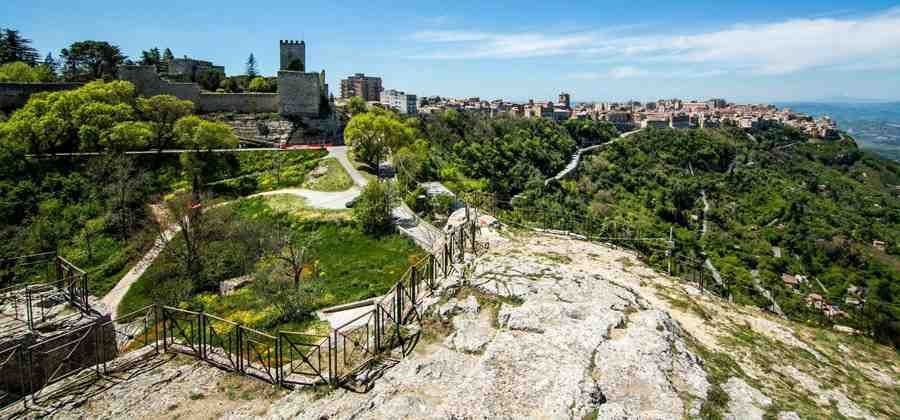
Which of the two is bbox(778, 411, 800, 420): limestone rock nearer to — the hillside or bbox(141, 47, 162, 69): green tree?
the hillside

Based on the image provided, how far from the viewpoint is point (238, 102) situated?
4472 centimetres

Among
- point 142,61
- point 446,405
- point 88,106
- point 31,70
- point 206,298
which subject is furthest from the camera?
point 142,61

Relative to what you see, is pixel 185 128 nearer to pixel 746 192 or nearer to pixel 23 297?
pixel 23 297

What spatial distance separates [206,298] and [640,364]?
1716 centimetres

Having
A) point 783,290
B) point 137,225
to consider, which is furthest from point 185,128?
point 783,290

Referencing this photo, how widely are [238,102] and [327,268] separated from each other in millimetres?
30889

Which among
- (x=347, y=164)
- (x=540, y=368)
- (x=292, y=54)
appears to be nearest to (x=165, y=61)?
(x=292, y=54)

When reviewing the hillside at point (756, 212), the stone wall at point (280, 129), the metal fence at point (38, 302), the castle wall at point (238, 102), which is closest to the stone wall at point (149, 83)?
the castle wall at point (238, 102)

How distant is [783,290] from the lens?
132 feet

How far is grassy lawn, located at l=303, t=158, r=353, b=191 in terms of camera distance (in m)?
30.3

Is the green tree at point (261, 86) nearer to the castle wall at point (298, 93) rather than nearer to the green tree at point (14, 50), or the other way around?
the castle wall at point (298, 93)

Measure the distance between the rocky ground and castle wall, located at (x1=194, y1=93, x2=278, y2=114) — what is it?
40130 millimetres

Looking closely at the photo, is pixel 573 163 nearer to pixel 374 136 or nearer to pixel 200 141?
pixel 374 136

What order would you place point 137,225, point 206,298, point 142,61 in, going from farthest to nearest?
point 142,61
point 137,225
point 206,298
